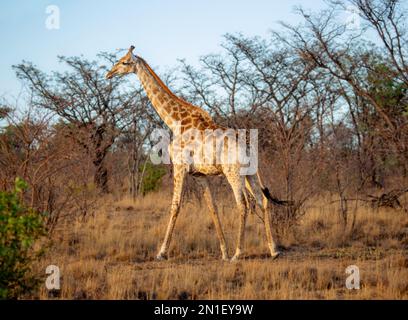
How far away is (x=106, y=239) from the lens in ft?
23.9

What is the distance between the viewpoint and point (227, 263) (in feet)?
20.3

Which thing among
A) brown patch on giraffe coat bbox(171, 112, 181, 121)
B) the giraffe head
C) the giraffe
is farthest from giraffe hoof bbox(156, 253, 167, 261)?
the giraffe head

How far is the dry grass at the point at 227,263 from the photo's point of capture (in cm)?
490

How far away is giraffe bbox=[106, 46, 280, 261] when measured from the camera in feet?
21.5

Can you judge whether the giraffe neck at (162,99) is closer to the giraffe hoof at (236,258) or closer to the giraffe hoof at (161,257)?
the giraffe hoof at (161,257)

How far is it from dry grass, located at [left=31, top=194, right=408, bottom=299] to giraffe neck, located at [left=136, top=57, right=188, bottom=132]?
1.69 m

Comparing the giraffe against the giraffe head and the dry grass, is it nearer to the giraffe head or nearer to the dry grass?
the giraffe head

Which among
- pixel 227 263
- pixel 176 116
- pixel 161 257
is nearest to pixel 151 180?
pixel 176 116

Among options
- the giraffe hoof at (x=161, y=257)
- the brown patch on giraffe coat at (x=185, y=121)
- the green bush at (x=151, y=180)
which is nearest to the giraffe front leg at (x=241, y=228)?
the giraffe hoof at (x=161, y=257)

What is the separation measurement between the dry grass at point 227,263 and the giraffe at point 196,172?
321 millimetres
